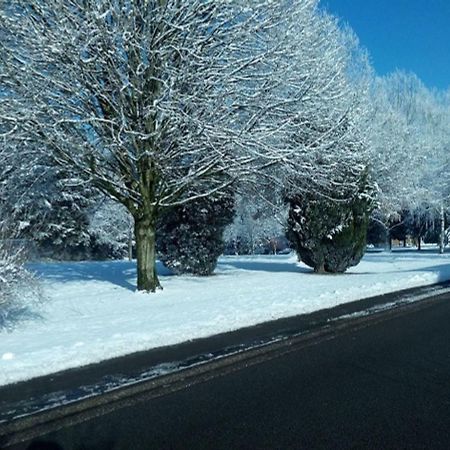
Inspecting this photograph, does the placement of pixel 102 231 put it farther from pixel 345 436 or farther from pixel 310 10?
pixel 345 436

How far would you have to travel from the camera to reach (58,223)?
29609 millimetres

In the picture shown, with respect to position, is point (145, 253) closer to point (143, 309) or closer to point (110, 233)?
point (143, 309)

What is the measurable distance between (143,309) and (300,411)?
616cm

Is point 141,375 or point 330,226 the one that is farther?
point 330,226

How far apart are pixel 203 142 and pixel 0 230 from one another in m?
5.15

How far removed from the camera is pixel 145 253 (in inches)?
514

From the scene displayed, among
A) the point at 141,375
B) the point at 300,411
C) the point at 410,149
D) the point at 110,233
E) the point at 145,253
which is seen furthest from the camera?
the point at 110,233

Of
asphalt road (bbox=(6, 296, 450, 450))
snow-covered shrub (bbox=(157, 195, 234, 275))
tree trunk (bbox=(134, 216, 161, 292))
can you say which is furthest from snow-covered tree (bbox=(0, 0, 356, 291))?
asphalt road (bbox=(6, 296, 450, 450))

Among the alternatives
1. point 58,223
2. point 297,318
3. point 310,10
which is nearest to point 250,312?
point 297,318

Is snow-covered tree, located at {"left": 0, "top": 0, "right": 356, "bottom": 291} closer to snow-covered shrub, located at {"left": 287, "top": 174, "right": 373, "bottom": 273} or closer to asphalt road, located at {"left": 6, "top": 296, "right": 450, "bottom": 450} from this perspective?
snow-covered shrub, located at {"left": 287, "top": 174, "right": 373, "bottom": 273}

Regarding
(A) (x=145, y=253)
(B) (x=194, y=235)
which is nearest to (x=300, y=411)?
(A) (x=145, y=253)

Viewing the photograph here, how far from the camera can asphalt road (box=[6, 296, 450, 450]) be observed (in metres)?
4.04

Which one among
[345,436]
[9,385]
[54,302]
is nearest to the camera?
[345,436]

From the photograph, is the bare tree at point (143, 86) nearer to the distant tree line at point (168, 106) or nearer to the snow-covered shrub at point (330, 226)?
the distant tree line at point (168, 106)
